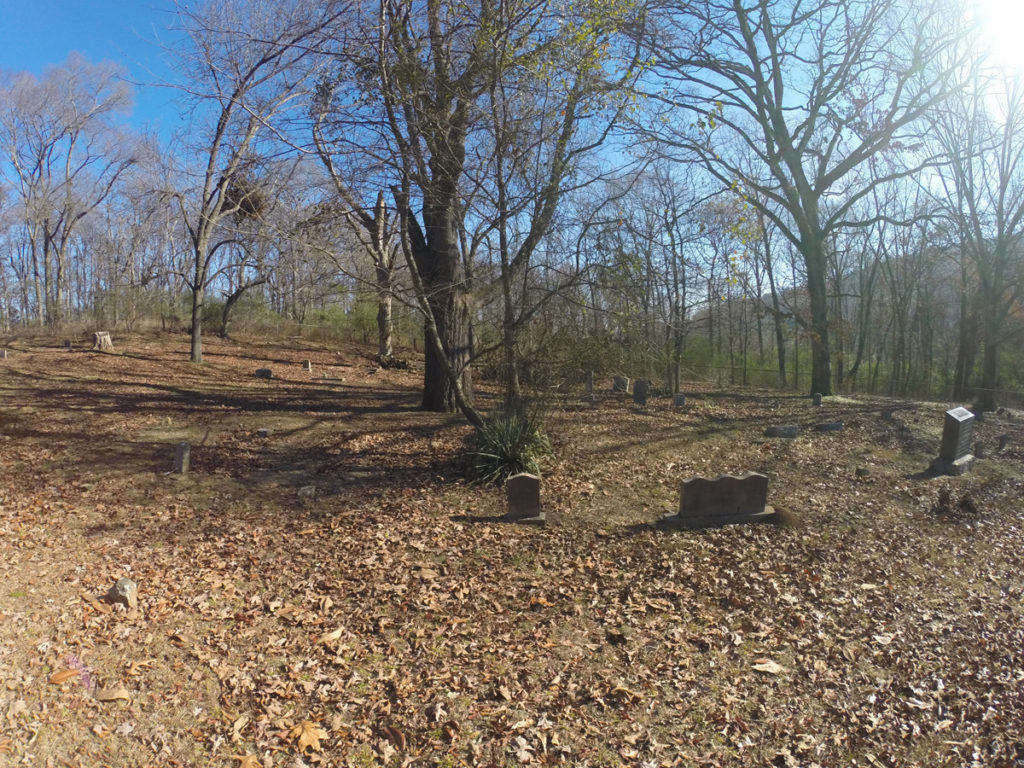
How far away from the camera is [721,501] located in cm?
622

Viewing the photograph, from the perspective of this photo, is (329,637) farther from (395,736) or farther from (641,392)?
(641,392)

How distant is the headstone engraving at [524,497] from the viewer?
6.33m

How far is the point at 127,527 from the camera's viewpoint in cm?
584

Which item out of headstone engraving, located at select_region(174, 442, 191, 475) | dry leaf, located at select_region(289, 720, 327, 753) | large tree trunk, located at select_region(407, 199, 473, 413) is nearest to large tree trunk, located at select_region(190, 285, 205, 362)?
large tree trunk, located at select_region(407, 199, 473, 413)

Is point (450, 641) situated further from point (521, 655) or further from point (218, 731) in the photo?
point (218, 731)

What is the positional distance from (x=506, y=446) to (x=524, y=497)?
136 cm

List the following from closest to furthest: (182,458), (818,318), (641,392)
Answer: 1. (182,458)
2. (641,392)
3. (818,318)

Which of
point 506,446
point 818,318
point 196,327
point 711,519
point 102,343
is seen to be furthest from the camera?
point 102,343

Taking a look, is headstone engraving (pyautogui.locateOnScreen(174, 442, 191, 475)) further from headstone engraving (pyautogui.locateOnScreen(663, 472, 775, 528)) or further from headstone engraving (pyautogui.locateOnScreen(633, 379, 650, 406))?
headstone engraving (pyautogui.locateOnScreen(633, 379, 650, 406))

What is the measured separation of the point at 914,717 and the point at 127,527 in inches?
249

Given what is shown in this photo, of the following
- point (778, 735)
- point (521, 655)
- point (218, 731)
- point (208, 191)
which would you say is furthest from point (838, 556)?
point (208, 191)

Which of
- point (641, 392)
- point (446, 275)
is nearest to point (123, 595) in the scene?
point (446, 275)

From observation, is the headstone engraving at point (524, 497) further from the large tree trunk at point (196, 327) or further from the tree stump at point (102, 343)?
the tree stump at point (102, 343)

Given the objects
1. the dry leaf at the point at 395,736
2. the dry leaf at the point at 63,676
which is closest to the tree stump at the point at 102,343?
the dry leaf at the point at 63,676
